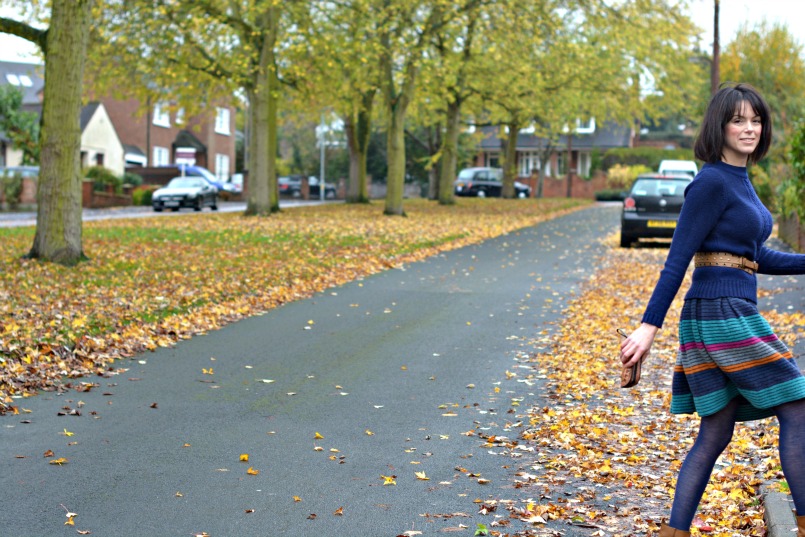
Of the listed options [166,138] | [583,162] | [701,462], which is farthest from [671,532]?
[583,162]

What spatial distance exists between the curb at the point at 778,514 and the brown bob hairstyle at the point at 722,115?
1625mm

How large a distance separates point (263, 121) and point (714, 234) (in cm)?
2878

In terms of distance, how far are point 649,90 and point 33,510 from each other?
137 ft

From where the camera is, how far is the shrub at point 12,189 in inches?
A: 1566

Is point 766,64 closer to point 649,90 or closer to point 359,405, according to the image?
point 649,90

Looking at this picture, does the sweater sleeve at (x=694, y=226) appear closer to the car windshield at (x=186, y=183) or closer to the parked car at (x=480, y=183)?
the car windshield at (x=186, y=183)

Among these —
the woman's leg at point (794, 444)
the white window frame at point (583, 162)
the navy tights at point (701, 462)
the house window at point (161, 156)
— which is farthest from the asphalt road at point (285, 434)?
the white window frame at point (583, 162)

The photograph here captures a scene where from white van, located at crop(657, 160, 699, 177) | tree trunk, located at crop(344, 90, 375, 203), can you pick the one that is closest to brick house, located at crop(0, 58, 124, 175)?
tree trunk, located at crop(344, 90, 375, 203)

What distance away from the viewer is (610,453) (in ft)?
20.7

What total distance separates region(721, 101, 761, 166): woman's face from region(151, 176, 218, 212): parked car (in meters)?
40.2

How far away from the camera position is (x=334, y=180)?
7675 centimetres

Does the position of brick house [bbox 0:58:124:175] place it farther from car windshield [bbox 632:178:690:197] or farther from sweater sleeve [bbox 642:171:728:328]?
sweater sleeve [bbox 642:171:728:328]

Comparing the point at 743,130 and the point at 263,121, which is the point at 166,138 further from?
the point at 743,130

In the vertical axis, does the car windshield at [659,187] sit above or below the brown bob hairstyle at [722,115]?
below
